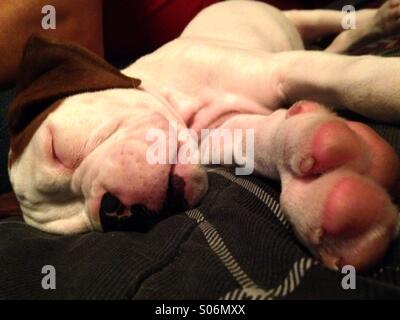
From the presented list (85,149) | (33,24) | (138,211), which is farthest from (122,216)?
(33,24)

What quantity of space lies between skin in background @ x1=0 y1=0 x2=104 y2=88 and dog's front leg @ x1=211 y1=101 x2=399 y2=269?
1.36 m

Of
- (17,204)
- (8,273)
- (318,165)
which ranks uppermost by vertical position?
(318,165)

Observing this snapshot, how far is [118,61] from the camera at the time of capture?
2.45 metres

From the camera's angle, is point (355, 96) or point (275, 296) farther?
point (355, 96)

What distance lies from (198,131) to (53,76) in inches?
17.8

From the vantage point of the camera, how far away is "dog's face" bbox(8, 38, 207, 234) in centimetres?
96

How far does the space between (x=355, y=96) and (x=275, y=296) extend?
1.81 feet

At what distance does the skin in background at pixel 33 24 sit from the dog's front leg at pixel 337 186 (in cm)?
136

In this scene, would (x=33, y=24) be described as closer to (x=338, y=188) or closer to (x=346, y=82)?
(x=346, y=82)

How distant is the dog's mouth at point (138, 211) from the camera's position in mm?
930

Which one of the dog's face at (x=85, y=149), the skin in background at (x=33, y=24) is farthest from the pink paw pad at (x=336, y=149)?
the skin in background at (x=33, y=24)

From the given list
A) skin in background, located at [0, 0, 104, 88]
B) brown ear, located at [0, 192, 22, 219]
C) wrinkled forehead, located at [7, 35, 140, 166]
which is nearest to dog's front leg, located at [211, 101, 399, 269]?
wrinkled forehead, located at [7, 35, 140, 166]

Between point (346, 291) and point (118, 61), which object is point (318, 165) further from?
point (118, 61)

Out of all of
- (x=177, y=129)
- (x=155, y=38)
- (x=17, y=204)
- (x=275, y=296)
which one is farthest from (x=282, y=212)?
(x=155, y=38)
